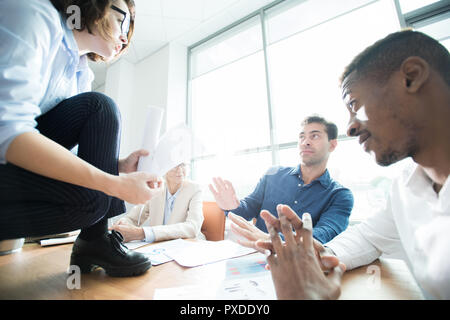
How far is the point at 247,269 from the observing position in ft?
1.80

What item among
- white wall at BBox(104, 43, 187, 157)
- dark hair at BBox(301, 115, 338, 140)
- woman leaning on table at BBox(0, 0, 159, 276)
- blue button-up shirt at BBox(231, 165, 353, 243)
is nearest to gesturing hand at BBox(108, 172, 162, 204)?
woman leaning on table at BBox(0, 0, 159, 276)

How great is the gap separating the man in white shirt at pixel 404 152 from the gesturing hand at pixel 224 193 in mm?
575

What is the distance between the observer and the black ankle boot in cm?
52

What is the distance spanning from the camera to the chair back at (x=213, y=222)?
145 cm

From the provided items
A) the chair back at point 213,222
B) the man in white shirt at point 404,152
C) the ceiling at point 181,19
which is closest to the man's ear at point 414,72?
the man in white shirt at point 404,152

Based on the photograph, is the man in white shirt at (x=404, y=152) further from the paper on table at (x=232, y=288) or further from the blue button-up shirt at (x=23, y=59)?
the blue button-up shirt at (x=23, y=59)

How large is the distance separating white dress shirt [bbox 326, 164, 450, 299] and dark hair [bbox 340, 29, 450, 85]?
0.29 metres

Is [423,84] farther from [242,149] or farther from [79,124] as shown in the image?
[242,149]

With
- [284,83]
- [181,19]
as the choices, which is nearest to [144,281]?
[284,83]

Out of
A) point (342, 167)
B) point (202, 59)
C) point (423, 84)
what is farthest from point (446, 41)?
point (202, 59)

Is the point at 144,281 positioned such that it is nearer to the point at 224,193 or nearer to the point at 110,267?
the point at 110,267

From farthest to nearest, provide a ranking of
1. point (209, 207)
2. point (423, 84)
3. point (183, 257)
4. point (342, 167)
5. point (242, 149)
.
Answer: point (242, 149) → point (342, 167) → point (209, 207) → point (183, 257) → point (423, 84)

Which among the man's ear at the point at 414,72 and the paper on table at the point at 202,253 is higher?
the man's ear at the point at 414,72

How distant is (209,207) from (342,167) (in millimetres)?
1210
